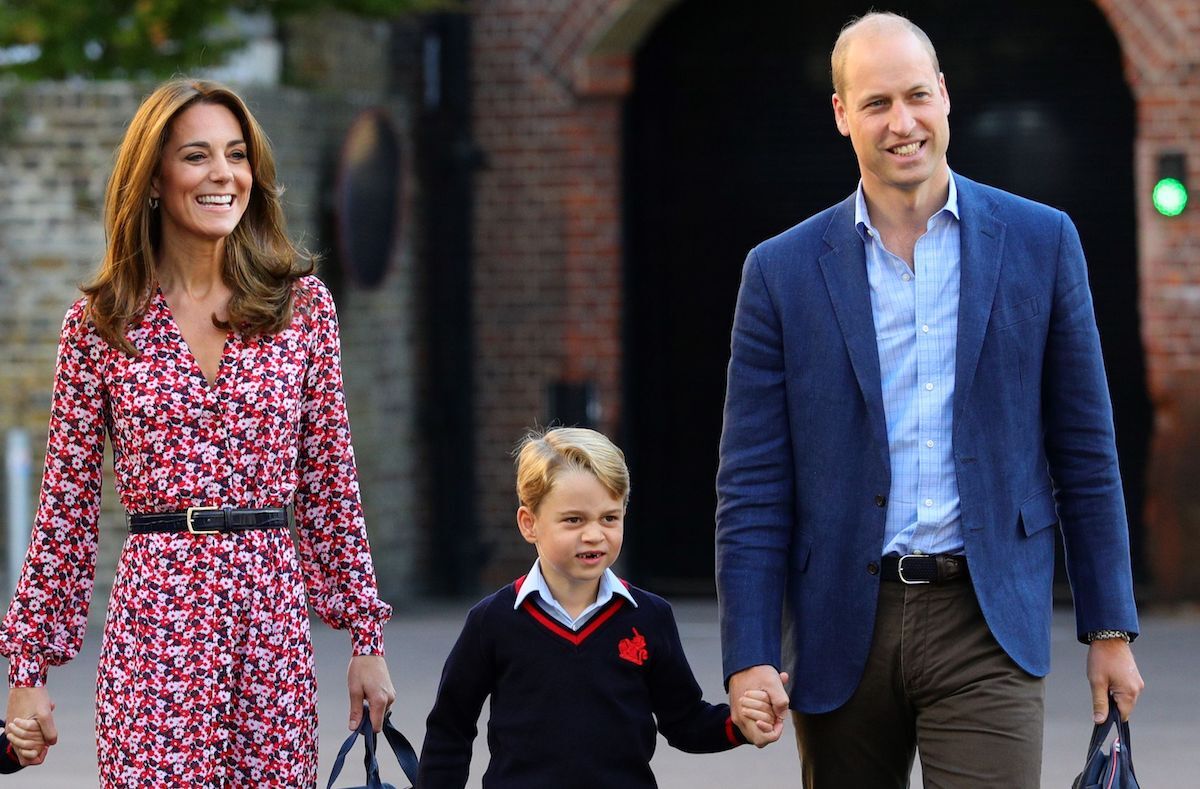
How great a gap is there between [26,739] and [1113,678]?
2.00m

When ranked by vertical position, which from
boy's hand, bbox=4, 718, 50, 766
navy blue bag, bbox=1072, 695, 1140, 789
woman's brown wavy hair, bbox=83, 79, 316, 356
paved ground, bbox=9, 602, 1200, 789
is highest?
woman's brown wavy hair, bbox=83, 79, 316, 356

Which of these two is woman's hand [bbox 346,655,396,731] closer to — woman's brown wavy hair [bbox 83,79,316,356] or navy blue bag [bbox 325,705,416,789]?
navy blue bag [bbox 325,705,416,789]

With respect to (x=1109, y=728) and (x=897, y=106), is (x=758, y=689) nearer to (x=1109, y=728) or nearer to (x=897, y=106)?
(x=1109, y=728)

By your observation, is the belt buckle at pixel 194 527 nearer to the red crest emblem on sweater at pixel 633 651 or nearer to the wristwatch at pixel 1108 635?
the red crest emblem on sweater at pixel 633 651

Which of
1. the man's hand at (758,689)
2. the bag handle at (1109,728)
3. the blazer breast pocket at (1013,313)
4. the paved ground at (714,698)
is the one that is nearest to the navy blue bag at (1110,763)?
the bag handle at (1109,728)

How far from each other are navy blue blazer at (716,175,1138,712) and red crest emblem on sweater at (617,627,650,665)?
0.57ft

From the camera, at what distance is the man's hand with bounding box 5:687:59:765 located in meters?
3.77

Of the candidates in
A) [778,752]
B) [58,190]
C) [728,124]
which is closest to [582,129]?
[728,124]

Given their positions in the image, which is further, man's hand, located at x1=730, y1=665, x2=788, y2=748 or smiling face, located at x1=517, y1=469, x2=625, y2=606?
smiling face, located at x1=517, y1=469, x2=625, y2=606

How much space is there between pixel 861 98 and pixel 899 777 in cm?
129

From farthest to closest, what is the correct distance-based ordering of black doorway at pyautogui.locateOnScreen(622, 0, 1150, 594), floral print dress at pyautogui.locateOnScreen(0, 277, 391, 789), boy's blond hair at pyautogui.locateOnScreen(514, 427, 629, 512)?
black doorway at pyautogui.locateOnScreen(622, 0, 1150, 594)
boy's blond hair at pyautogui.locateOnScreen(514, 427, 629, 512)
floral print dress at pyautogui.locateOnScreen(0, 277, 391, 789)

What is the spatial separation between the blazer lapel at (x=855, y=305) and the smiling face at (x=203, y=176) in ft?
3.66

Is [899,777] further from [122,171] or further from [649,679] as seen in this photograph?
[122,171]

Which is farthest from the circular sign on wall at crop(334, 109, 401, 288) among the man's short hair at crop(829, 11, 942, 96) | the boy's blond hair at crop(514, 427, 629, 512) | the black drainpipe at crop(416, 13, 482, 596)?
the man's short hair at crop(829, 11, 942, 96)
